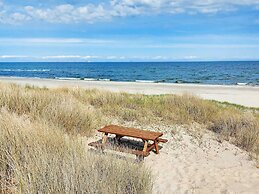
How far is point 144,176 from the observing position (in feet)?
13.0

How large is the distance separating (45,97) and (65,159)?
563cm

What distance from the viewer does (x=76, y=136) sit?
686 cm

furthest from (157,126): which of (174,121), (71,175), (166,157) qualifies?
(71,175)

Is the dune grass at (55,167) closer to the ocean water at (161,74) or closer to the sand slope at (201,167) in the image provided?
the sand slope at (201,167)

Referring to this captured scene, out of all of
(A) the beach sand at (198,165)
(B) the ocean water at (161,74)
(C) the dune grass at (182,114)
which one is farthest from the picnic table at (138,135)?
(B) the ocean water at (161,74)

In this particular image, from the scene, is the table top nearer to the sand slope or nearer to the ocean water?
the sand slope

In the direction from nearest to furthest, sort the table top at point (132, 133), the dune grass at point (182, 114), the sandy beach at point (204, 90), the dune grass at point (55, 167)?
the dune grass at point (55, 167) < the table top at point (132, 133) < the dune grass at point (182, 114) < the sandy beach at point (204, 90)

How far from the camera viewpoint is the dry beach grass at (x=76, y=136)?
11.8 ft

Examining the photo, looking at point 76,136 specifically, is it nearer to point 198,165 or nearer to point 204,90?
point 198,165

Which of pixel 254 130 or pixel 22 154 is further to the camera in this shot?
pixel 254 130

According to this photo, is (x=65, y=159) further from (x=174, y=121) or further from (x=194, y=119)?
(x=194, y=119)

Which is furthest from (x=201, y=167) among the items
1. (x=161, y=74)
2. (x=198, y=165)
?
(x=161, y=74)

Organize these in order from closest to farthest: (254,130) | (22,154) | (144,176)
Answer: (144,176) → (22,154) → (254,130)

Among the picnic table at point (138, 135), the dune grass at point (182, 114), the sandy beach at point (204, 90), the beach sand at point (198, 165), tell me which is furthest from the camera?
the sandy beach at point (204, 90)
